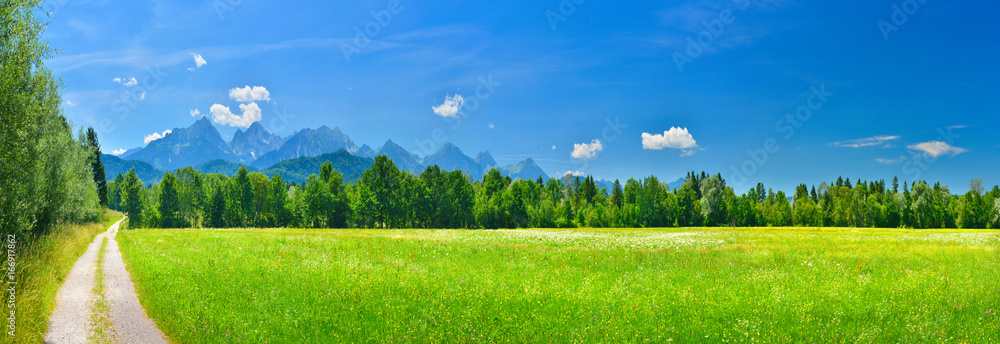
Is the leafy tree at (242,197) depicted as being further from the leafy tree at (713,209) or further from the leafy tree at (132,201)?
the leafy tree at (713,209)

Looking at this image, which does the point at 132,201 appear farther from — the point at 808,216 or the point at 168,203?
the point at 808,216

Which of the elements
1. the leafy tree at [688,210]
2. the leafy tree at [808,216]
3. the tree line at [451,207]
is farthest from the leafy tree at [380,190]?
the leafy tree at [808,216]

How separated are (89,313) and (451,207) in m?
80.4

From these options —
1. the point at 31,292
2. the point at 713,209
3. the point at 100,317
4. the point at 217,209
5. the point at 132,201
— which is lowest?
the point at 100,317

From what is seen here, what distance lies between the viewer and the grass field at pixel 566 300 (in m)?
10.8

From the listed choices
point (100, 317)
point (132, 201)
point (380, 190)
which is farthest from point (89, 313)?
point (132, 201)

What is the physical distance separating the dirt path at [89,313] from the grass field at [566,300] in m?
0.47

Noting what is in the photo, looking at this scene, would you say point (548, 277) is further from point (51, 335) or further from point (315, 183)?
point (315, 183)

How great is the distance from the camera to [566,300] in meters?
13.3

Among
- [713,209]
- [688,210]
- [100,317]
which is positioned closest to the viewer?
[100,317]

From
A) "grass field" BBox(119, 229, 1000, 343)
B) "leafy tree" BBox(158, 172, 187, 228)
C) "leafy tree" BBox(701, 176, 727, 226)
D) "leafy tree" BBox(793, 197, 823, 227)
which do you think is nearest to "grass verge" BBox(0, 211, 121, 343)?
"grass field" BBox(119, 229, 1000, 343)

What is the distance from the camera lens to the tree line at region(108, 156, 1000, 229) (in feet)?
291
